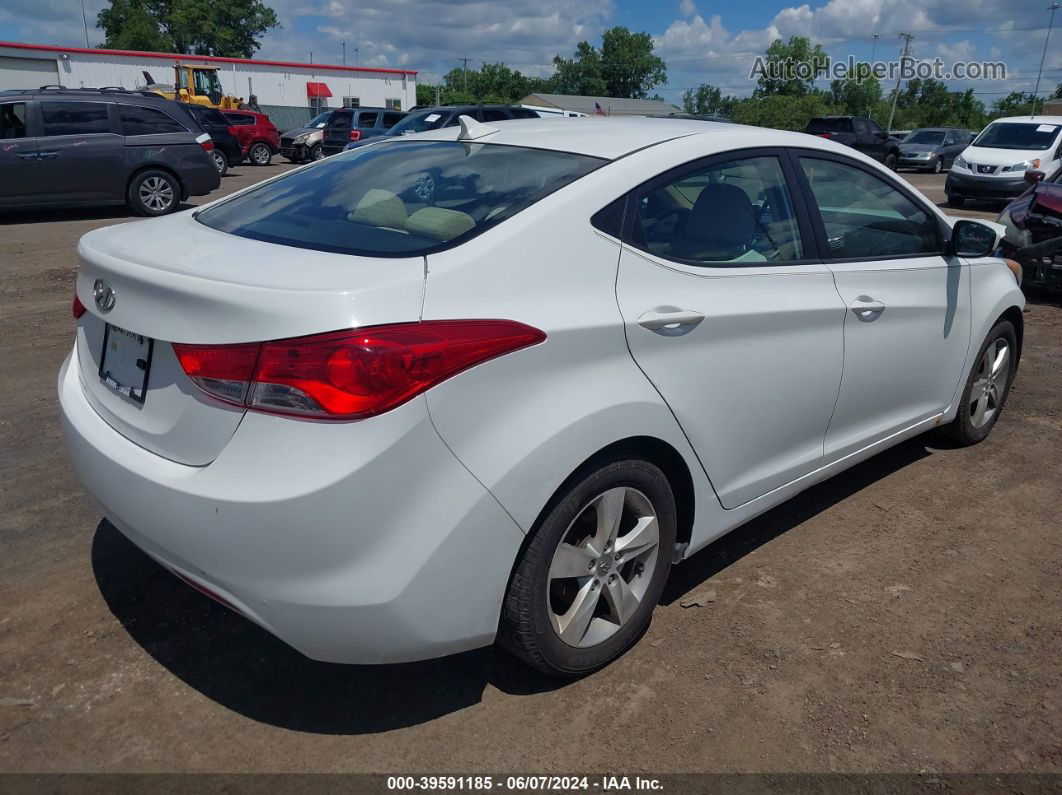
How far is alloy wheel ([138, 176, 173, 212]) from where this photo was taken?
1299cm

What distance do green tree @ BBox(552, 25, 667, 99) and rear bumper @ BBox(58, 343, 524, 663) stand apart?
403ft

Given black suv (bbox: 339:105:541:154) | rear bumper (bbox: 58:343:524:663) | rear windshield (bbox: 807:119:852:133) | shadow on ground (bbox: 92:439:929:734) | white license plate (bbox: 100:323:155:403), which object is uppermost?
rear windshield (bbox: 807:119:852:133)

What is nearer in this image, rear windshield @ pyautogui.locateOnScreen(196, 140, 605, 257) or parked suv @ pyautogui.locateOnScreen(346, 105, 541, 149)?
rear windshield @ pyautogui.locateOnScreen(196, 140, 605, 257)

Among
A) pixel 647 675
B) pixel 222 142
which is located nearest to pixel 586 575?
pixel 647 675

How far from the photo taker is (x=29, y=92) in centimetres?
1246

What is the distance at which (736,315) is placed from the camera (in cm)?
292

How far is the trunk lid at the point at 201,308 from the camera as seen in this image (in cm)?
214

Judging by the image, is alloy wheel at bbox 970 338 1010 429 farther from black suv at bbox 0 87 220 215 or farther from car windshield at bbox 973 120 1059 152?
car windshield at bbox 973 120 1059 152

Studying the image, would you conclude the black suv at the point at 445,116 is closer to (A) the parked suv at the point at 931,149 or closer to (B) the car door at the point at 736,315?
(B) the car door at the point at 736,315

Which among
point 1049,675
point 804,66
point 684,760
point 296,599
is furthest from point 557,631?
point 804,66

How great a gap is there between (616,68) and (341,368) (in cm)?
12621

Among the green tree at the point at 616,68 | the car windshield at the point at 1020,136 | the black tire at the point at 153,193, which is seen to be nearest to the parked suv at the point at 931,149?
the car windshield at the point at 1020,136

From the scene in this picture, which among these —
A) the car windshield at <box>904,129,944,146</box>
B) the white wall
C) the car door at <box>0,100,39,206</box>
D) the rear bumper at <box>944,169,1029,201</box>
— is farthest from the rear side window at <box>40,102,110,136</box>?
the white wall

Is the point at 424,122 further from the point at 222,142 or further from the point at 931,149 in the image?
the point at 931,149
